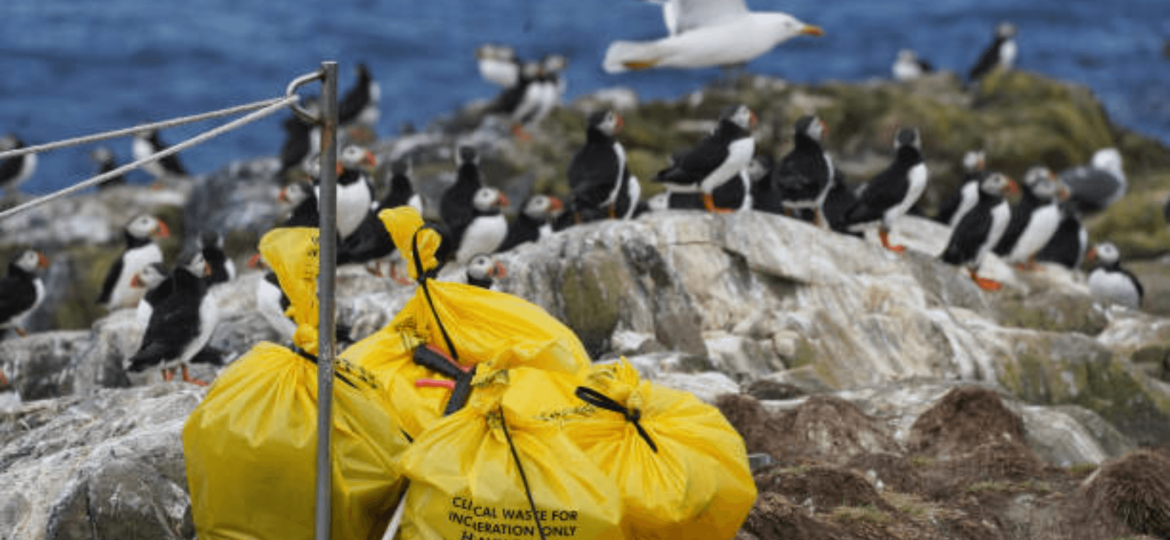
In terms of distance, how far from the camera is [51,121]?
38312 mm

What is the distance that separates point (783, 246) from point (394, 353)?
18.6ft

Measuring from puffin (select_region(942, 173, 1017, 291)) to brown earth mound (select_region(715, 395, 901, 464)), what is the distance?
4.55m

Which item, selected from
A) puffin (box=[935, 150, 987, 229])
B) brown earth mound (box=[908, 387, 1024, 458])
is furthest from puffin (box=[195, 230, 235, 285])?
puffin (box=[935, 150, 987, 229])

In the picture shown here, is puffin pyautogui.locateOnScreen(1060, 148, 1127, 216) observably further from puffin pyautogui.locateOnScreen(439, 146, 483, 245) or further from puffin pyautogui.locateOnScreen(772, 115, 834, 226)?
puffin pyautogui.locateOnScreen(439, 146, 483, 245)

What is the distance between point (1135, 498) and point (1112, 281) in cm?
838

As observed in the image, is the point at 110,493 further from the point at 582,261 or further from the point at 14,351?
the point at 14,351

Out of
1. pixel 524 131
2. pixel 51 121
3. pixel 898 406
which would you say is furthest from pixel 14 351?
pixel 51 121

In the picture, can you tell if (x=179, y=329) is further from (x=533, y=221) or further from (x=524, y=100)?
(x=524, y=100)

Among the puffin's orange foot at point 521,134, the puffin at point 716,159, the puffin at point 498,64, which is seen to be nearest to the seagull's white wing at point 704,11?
the puffin at point 716,159

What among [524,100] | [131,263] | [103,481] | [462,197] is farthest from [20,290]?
[524,100]

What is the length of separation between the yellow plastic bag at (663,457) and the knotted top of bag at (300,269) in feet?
2.38

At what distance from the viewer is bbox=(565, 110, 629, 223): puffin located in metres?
11.3

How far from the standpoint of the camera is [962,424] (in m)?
7.18

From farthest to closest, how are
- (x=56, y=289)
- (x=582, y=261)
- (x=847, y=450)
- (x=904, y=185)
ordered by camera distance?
(x=56, y=289), (x=904, y=185), (x=582, y=261), (x=847, y=450)
